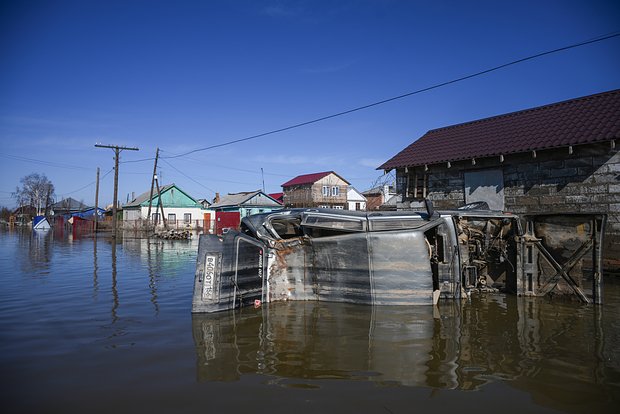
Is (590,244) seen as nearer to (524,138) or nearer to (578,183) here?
(578,183)

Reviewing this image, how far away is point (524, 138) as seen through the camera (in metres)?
14.1

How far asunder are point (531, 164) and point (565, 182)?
129 centimetres

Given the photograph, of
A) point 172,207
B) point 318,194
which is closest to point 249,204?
point 318,194

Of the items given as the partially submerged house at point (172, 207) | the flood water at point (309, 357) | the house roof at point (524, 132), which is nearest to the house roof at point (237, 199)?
the partially submerged house at point (172, 207)

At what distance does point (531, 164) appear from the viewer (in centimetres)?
1354

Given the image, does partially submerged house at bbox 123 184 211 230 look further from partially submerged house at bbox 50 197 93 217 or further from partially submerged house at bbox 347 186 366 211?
partially submerged house at bbox 50 197 93 217

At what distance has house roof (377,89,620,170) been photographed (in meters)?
12.5

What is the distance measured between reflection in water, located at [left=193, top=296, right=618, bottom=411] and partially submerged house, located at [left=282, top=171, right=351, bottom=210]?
45465 mm

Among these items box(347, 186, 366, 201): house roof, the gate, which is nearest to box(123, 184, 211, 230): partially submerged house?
the gate

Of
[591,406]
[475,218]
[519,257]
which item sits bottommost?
[591,406]

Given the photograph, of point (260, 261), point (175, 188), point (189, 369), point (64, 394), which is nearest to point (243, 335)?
point (189, 369)

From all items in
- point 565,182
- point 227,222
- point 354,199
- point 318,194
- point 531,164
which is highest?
point 318,194

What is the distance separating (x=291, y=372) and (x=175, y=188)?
51.6 m

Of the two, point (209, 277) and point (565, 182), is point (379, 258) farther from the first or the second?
point (565, 182)
